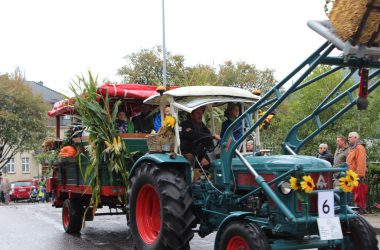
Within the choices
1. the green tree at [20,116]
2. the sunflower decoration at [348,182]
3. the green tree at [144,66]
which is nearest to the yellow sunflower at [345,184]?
the sunflower decoration at [348,182]

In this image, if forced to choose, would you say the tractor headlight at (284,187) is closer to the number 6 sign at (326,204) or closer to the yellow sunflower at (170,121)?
the number 6 sign at (326,204)

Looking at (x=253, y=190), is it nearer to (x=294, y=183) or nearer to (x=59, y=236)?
(x=294, y=183)

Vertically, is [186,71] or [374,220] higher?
[186,71]

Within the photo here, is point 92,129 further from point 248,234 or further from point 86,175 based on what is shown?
point 248,234

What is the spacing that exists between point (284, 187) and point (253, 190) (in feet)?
1.61

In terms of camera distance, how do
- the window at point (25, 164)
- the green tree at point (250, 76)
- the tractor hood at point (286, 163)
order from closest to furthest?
the tractor hood at point (286, 163), the green tree at point (250, 76), the window at point (25, 164)

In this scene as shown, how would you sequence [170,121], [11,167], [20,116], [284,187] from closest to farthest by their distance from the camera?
[284,187], [170,121], [20,116], [11,167]

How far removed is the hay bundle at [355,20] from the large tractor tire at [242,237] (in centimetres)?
216

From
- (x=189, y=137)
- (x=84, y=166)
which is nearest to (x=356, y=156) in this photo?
(x=189, y=137)

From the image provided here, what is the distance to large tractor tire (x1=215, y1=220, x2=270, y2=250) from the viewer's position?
579cm

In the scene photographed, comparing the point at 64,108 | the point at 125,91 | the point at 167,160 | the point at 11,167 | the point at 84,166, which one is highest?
the point at 125,91

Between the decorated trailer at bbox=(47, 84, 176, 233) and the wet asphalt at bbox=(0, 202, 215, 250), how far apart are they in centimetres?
43

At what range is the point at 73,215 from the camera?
10.6 metres

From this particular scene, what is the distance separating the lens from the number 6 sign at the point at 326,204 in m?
6.08
